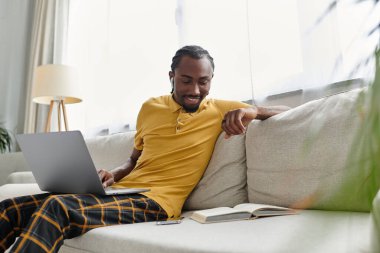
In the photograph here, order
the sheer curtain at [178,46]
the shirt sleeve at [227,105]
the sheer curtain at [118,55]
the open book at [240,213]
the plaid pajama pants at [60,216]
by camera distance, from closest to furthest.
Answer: the plaid pajama pants at [60,216], the open book at [240,213], the shirt sleeve at [227,105], the sheer curtain at [178,46], the sheer curtain at [118,55]

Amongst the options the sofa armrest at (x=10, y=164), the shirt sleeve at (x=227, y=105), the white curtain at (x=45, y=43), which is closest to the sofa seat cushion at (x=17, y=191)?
the shirt sleeve at (x=227, y=105)

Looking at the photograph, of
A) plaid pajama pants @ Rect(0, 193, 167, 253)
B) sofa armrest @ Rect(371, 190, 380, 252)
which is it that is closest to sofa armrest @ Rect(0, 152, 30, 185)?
plaid pajama pants @ Rect(0, 193, 167, 253)

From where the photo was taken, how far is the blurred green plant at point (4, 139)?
362 centimetres

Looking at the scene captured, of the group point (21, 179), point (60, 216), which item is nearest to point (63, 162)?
point (60, 216)

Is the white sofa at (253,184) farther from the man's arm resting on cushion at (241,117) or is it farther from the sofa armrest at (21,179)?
the sofa armrest at (21,179)

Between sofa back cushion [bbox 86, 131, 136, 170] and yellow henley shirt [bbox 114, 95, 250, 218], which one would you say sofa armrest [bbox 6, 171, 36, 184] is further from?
yellow henley shirt [bbox 114, 95, 250, 218]

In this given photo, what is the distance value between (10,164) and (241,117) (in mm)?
2301

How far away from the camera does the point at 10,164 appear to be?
297 centimetres

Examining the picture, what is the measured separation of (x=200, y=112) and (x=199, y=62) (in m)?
0.24

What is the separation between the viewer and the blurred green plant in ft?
11.9

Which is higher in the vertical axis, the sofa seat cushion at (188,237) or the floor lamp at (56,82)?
the floor lamp at (56,82)

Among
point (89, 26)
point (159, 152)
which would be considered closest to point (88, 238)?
point (159, 152)

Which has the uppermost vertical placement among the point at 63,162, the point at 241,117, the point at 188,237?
the point at 241,117

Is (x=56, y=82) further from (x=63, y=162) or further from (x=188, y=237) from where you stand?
(x=188, y=237)
